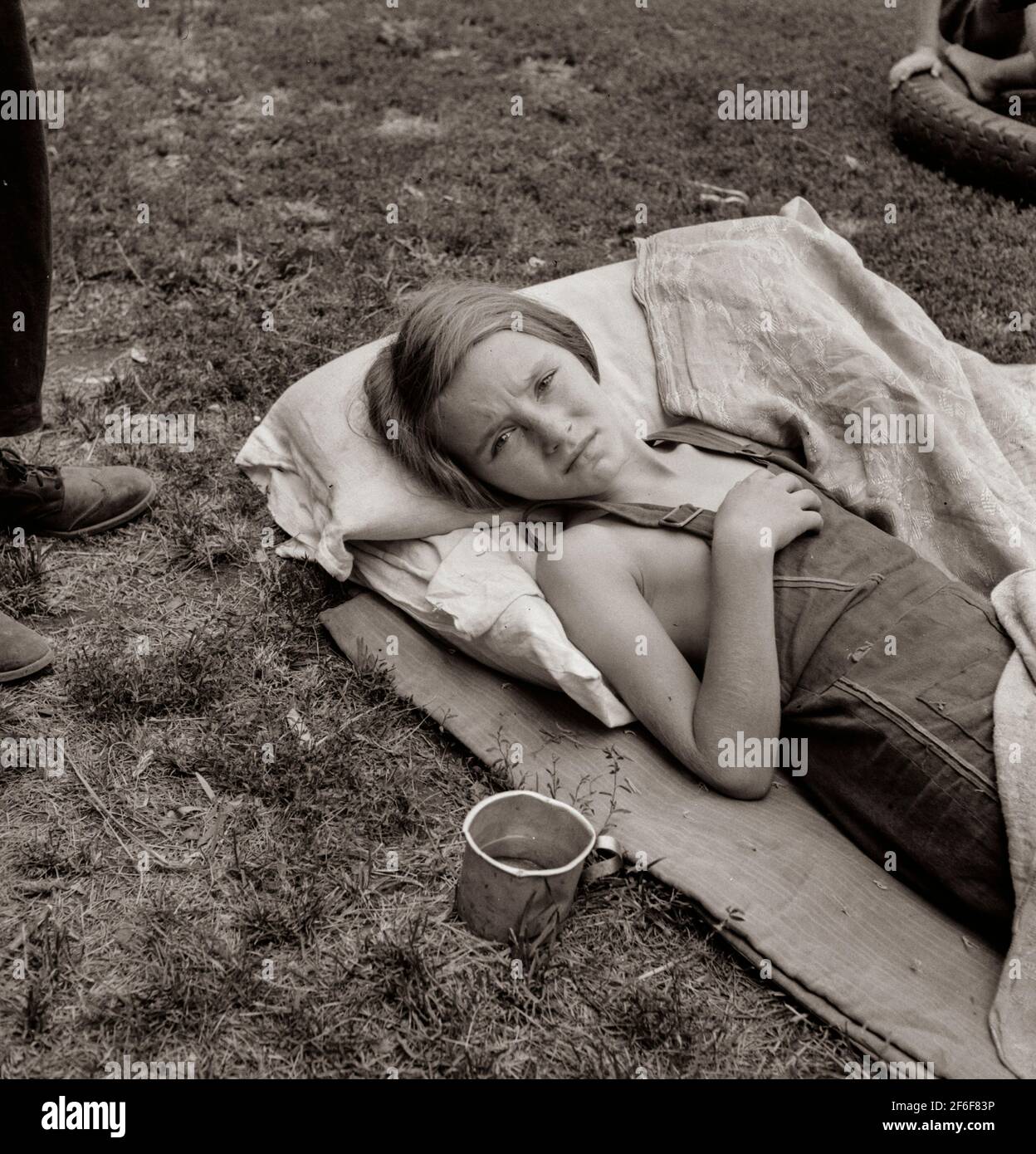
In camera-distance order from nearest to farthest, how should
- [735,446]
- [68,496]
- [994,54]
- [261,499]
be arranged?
1. [735,446]
2. [68,496]
3. [261,499]
4. [994,54]

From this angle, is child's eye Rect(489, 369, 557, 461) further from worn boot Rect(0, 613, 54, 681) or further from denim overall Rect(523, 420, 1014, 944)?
worn boot Rect(0, 613, 54, 681)

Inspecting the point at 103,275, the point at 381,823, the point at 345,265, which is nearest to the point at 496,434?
the point at 381,823

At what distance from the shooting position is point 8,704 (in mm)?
2777

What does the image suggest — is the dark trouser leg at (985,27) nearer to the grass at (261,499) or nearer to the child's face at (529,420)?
the grass at (261,499)

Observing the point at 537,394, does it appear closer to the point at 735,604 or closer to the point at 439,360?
the point at 439,360

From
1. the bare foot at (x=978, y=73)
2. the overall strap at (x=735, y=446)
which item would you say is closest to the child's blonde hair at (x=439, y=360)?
the overall strap at (x=735, y=446)

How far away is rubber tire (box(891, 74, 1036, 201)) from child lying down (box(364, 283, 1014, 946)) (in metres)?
3.42

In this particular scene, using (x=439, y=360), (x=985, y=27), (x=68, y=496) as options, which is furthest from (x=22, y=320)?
(x=985, y=27)

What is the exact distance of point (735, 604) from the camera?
247 centimetres

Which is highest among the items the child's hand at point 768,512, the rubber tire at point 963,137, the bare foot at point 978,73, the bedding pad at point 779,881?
the bare foot at point 978,73

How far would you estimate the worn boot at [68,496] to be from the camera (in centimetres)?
323

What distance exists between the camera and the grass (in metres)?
2.12

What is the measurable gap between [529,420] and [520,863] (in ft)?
3.41

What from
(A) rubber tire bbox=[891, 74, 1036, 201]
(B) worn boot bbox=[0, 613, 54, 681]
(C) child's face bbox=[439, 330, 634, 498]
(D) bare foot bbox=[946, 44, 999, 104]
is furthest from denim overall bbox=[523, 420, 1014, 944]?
(D) bare foot bbox=[946, 44, 999, 104]
